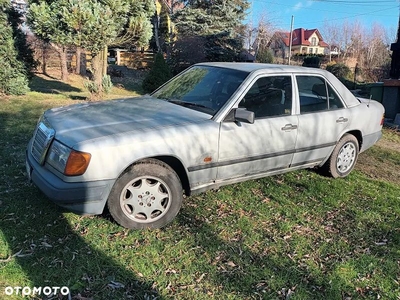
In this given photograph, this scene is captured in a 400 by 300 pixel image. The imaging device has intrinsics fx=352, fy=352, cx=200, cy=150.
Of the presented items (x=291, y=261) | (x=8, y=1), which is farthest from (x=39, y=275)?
(x=8, y=1)

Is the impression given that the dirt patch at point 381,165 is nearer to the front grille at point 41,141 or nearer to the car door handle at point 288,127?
the car door handle at point 288,127

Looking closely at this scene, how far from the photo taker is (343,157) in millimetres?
5160

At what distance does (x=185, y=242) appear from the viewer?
11.0 feet

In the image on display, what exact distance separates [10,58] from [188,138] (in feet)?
32.3

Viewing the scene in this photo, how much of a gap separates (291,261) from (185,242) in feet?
3.25

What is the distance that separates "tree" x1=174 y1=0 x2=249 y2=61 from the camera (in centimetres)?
2422

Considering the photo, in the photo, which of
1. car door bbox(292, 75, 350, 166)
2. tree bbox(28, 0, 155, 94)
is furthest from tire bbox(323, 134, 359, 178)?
tree bbox(28, 0, 155, 94)

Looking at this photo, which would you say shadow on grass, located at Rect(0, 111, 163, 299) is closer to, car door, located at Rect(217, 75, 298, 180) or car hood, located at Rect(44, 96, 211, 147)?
car hood, located at Rect(44, 96, 211, 147)

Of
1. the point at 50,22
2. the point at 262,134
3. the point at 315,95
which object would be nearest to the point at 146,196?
the point at 262,134

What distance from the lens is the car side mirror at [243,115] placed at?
3589mm

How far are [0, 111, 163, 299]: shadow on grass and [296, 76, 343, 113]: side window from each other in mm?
2916

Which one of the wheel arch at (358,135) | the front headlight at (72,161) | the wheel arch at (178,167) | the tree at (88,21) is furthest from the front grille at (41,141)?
the tree at (88,21)

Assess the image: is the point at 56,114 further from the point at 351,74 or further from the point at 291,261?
the point at 351,74

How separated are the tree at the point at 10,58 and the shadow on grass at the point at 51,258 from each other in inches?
316
